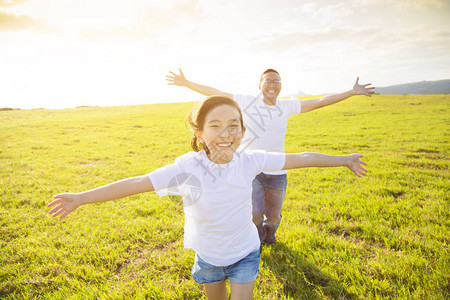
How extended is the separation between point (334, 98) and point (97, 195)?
4052 millimetres

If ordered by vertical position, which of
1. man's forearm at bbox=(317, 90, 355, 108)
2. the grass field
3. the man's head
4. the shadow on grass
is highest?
the man's head

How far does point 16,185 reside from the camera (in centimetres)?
731

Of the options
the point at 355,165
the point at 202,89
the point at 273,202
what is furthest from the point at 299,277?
the point at 202,89

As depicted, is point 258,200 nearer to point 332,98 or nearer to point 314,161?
point 314,161

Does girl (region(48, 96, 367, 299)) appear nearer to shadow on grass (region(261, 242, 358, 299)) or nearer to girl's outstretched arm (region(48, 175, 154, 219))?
girl's outstretched arm (region(48, 175, 154, 219))

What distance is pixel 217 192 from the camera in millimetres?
2031

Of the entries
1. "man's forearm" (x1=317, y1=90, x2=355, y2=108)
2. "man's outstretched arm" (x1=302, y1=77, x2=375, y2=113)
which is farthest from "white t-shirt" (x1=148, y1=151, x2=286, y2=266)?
"man's forearm" (x1=317, y1=90, x2=355, y2=108)

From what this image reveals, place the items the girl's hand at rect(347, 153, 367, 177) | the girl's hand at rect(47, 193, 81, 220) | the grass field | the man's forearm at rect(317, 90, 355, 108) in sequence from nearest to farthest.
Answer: the girl's hand at rect(47, 193, 81, 220) < the girl's hand at rect(347, 153, 367, 177) < the grass field < the man's forearm at rect(317, 90, 355, 108)

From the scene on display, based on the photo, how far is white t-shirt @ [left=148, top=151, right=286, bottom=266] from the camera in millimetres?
2027

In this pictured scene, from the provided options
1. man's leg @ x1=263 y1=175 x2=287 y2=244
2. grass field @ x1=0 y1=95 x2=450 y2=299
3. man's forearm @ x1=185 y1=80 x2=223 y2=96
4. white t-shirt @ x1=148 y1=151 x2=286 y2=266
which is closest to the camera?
white t-shirt @ x1=148 y1=151 x2=286 y2=266

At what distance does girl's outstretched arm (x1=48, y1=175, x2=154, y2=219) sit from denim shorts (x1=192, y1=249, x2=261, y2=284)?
0.93m

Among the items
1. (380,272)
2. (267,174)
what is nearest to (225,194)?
(267,174)

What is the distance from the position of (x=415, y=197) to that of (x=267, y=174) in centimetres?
418

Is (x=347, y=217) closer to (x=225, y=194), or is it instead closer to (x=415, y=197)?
(x=415, y=197)
